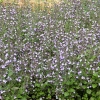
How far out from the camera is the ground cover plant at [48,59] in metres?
4.76

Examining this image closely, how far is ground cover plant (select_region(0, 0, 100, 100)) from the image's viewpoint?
15.6 feet

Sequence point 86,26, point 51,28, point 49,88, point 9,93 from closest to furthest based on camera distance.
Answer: point 9,93 → point 49,88 → point 51,28 → point 86,26

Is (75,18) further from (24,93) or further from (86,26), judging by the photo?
(24,93)

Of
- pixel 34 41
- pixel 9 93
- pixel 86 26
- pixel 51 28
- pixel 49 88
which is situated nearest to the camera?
pixel 9 93

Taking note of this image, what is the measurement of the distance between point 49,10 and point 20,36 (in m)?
2.01

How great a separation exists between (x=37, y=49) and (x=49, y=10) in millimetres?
2573

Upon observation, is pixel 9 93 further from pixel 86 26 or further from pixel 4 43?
pixel 86 26

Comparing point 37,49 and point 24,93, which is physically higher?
point 37,49

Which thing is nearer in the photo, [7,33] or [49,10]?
[7,33]

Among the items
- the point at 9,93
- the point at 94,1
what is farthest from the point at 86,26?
the point at 9,93

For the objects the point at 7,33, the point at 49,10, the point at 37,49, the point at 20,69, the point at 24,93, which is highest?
the point at 49,10

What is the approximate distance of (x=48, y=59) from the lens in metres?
5.24

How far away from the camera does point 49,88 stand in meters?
4.93

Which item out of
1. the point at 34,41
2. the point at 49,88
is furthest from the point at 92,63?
the point at 34,41
